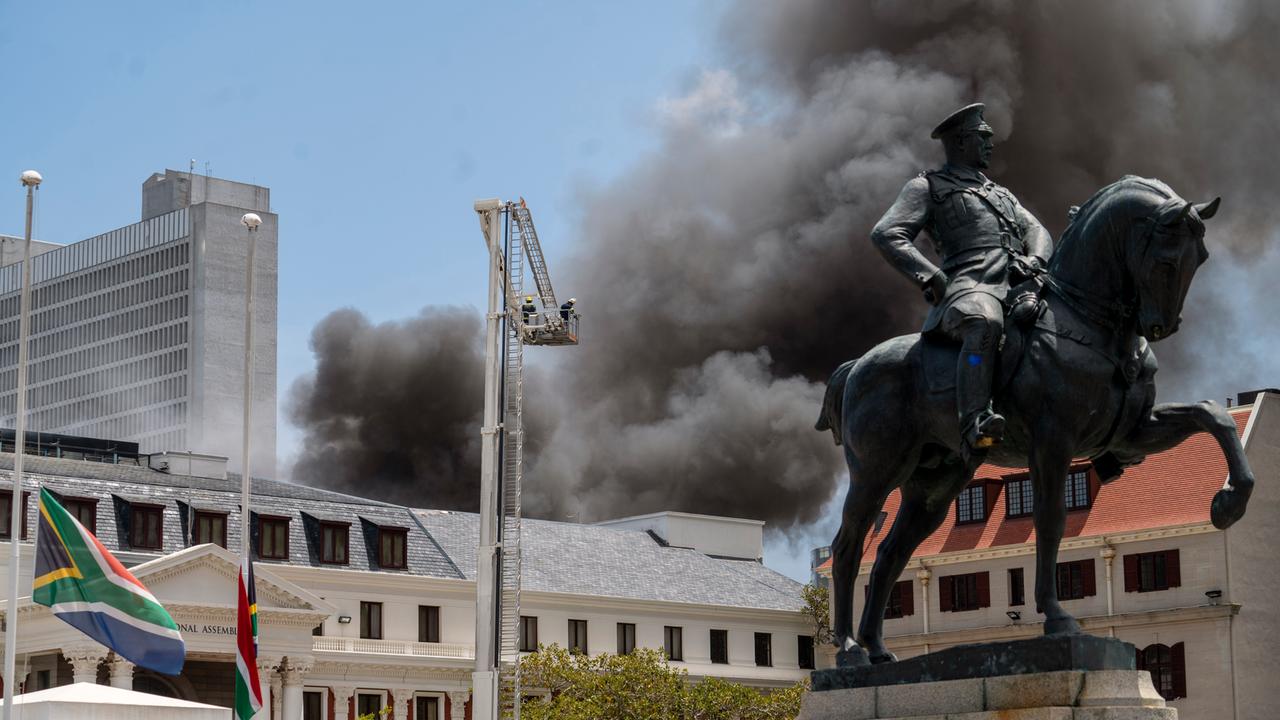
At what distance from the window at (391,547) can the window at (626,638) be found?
34.3 ft

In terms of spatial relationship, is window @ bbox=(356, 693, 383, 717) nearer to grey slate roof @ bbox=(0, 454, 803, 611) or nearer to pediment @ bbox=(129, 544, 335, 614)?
grey slate roof @ bbox=(0, 454, 803, 611)

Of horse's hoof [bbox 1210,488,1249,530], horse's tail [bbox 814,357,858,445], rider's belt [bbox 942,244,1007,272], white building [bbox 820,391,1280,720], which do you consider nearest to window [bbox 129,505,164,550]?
white building [bbox 820,391,1280,720]

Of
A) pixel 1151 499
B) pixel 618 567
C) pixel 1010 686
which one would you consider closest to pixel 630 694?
pixel 618 567

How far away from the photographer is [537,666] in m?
74.7

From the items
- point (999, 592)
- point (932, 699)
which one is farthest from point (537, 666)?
point (932, 699)

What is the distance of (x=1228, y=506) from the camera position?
13172mm

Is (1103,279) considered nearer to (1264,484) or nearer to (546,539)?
(1264,484)

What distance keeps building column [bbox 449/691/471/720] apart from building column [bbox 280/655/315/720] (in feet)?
26.6

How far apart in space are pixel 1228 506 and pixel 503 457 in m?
61.4

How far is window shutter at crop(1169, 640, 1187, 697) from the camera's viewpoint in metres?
65.7

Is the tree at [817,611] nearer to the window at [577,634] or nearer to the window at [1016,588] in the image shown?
the window at [577,634]

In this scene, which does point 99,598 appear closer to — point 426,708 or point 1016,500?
point 426,708

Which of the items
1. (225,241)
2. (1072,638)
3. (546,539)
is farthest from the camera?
(225,241)

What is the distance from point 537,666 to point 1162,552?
79.7 feet
